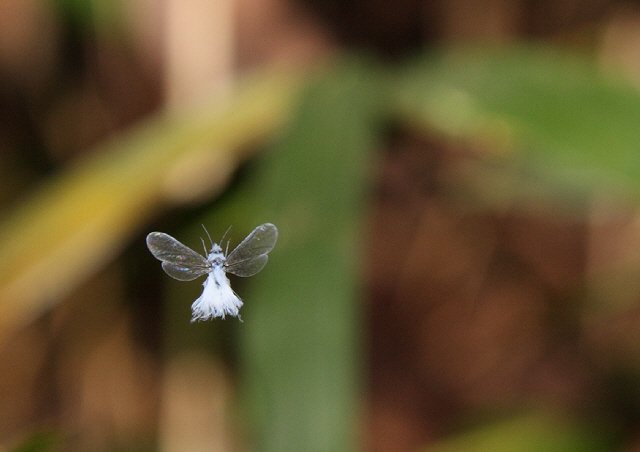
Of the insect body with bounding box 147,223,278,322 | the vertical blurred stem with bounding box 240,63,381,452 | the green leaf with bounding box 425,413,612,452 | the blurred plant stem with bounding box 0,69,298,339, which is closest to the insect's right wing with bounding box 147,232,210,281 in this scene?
the insect body with bounding box 147,223,278,322

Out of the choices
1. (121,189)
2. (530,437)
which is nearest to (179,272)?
(121,189)

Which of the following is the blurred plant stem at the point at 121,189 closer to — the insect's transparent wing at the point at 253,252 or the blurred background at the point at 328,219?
the blurred background at the point at 328,219

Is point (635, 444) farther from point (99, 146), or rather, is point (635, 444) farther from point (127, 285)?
point (99, 146)

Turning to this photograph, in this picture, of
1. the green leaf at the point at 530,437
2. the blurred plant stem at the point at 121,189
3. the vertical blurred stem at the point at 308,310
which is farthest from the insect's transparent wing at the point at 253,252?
the green leaf at the point at 530,437

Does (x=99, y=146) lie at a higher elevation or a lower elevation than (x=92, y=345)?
higher

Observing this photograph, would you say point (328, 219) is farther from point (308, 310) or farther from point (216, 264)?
point (216, 264)

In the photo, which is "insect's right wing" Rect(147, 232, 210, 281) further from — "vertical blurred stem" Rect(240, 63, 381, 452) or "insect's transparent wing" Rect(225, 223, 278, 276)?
"vertical blurred stem" Rect(240, 63, 381, 452)

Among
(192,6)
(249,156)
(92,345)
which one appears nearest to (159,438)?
(92,345)
